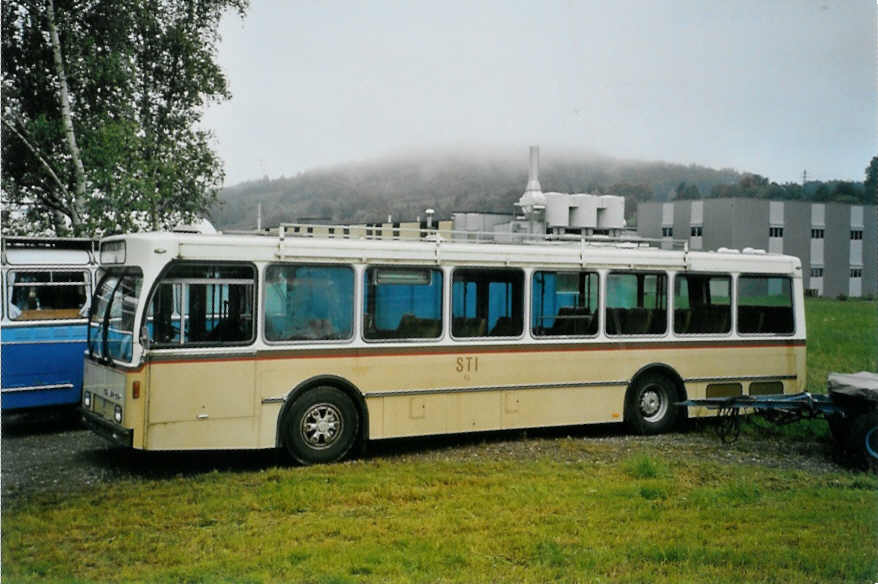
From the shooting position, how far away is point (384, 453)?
32.9 feet

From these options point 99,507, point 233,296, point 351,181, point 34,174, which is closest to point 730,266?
point 233,296

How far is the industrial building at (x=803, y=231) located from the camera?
4844 centimetres

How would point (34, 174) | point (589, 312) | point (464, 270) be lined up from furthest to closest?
point (34, 174) < point (589, 312) < point (464, 270)

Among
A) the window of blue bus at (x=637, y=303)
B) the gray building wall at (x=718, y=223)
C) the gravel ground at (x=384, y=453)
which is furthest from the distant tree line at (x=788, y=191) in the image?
the gravel ground at (x=384, y=453)

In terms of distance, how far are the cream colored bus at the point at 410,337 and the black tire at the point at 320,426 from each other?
2cm

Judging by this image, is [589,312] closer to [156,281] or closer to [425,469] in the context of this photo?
[425,469]

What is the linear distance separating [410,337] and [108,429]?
133 inches

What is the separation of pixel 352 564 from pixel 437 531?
3.10 ft

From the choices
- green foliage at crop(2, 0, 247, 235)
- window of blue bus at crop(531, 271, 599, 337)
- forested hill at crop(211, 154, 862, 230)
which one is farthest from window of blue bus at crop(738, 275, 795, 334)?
forested hill at crop(211, 154, 862, 230)

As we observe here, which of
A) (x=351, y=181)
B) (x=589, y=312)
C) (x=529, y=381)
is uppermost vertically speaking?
(x=351, y=181)

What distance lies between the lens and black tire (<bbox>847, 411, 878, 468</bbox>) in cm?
925

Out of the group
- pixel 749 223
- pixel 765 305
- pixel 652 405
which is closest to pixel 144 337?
pixel 652 405

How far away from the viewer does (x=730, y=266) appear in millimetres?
12164

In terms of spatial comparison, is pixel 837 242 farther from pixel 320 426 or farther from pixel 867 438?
pixel 320 426
